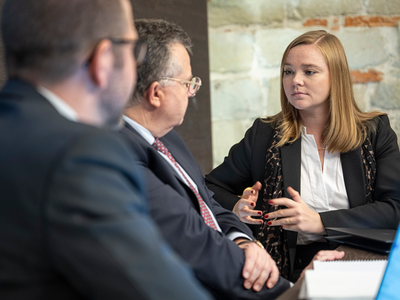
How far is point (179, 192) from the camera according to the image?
127 centimetres

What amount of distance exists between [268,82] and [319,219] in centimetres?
179

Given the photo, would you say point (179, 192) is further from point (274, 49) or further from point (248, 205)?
point (274, 49)

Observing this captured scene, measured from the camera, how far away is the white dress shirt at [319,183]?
192cm

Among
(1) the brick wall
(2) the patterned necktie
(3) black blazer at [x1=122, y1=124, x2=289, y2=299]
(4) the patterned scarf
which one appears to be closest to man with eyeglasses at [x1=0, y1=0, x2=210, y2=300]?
(3) black blazer at [x1=122, y1=124, x2=289, y2=299]

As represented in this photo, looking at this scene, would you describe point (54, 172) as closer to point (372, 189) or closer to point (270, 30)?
point (372, 189)

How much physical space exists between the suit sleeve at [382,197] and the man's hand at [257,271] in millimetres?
548

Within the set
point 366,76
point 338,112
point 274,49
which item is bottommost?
point 338,112

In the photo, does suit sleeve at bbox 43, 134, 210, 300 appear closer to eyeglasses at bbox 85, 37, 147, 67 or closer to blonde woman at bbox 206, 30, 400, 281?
eyeglasses at bbox 85, 37, 147, 67

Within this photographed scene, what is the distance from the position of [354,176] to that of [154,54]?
1139 millimetres

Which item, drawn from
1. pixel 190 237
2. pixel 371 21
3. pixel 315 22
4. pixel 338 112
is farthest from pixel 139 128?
pixel 371 21

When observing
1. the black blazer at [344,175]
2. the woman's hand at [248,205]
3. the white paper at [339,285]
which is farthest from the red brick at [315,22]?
the white paper at [339,285]

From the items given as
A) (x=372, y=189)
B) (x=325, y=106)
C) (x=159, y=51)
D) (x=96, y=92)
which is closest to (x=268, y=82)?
(x=325, y=106)

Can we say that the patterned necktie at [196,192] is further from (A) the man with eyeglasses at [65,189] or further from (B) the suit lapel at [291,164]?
(A) the man with eyeglasses at [65,189]

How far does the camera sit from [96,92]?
669 millimetres
